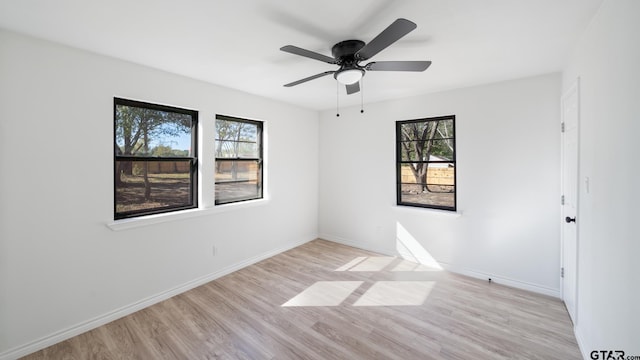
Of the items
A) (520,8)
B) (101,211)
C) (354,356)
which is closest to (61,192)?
(101,211)

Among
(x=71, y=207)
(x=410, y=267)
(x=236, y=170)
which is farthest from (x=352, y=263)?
(x=71, y=207)

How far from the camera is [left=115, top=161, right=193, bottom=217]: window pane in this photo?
265 centimetres

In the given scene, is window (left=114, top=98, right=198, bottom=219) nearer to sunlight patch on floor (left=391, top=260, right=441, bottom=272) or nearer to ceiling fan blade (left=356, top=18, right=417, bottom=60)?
ceiling fan blade (left=356, top=18, right=417, bottom=60)

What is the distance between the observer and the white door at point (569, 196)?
2.28 meters

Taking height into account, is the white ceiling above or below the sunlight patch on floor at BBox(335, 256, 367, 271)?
above

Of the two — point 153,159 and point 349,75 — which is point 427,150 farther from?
point 153,159

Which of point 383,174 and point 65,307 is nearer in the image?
point 65,307

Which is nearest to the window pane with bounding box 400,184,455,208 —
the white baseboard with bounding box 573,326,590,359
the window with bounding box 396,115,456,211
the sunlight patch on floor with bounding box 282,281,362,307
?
the window with bounding box 396,115,456,211

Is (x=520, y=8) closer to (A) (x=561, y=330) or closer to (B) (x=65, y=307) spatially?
(A) (x=561, y=330)

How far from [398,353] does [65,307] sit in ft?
9.25

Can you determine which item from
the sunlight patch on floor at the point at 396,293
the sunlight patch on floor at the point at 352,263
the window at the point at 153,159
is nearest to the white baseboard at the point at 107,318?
the window at the point at 153,159

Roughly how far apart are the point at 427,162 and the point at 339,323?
2.56 m

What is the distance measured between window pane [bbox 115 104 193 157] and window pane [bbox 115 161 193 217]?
0.13 metres

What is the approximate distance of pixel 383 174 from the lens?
4.23 m
